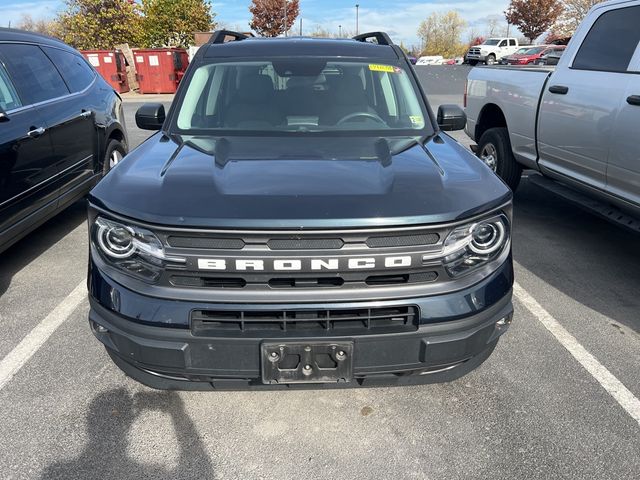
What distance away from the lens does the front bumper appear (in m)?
2.14

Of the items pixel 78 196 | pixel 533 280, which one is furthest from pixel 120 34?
pixel 533 280

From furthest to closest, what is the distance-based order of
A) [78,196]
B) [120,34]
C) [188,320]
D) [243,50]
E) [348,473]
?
[120,34] → [78,196] → [243,50] → [348,473] → [188,320]

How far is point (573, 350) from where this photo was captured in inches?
129

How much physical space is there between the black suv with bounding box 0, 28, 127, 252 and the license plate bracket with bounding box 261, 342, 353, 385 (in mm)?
2578

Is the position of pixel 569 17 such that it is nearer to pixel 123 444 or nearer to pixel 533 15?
pixel 533 15

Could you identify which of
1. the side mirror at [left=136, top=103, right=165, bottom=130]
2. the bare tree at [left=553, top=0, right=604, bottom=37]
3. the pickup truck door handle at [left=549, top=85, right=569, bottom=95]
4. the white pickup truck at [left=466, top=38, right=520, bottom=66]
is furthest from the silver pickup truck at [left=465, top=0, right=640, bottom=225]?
the bare tree at [left=553, top=0, right=604, bottom=37]

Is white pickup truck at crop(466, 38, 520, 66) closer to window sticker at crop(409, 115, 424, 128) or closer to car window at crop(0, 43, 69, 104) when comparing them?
car window at crop(0, 43, 69, 104)

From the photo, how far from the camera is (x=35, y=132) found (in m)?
A: 4.19

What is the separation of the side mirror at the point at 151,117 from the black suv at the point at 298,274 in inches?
47.4

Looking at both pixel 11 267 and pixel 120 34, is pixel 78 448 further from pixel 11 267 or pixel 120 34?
pixel 120 34

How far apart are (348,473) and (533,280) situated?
260cm

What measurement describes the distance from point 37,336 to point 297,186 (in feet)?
7.05

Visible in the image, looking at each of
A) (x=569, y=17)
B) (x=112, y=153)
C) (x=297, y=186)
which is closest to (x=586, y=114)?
(x=297, y=186)

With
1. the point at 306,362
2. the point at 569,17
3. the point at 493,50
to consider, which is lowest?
the point at 306,362
